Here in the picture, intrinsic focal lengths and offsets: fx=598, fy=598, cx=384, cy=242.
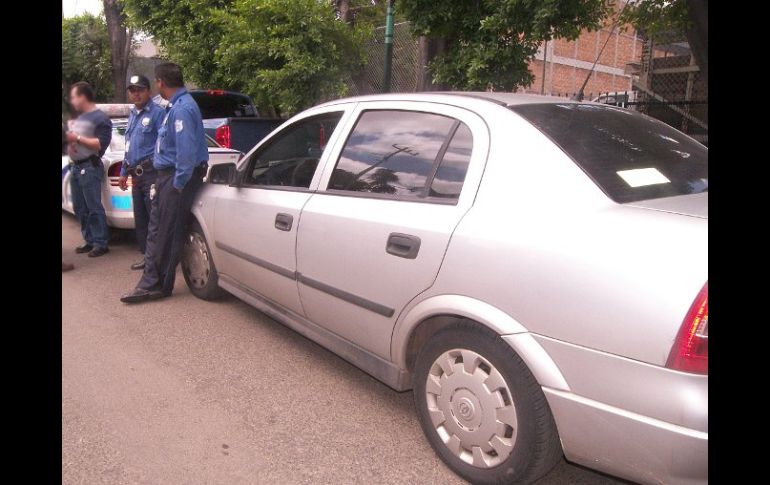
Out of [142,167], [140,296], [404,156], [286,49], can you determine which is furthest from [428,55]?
[404,156]

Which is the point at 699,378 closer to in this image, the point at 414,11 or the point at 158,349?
the point at 158,349

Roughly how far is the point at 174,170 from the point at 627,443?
3.82m

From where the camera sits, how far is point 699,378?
5.87ft

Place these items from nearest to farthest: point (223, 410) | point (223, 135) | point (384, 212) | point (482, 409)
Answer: point (482, 409) → point (384, 212) → point (223, 410) → point (223, 135)

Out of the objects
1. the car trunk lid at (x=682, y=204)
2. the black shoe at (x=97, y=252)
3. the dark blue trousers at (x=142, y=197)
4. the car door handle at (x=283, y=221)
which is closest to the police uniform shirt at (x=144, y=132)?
the dark blue trousers at (x=142, y=197)

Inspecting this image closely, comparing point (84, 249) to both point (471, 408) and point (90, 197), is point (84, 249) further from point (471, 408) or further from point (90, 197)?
point (471, 408)

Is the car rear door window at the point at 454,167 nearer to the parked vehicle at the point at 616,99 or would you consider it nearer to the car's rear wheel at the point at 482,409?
the car's rear wheel at the point at 482,409

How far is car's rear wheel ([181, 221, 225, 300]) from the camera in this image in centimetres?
468

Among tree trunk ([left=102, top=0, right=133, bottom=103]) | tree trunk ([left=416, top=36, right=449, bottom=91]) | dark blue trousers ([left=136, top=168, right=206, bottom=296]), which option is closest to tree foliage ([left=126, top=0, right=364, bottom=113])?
tree trunk ([left=102, top=0, right=133, bottom=103])

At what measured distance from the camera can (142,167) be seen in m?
5.27

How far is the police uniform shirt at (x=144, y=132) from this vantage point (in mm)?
5180

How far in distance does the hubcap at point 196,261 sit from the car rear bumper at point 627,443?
329 cm

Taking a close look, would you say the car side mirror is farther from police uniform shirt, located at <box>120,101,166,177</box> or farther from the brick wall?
the brick wall
